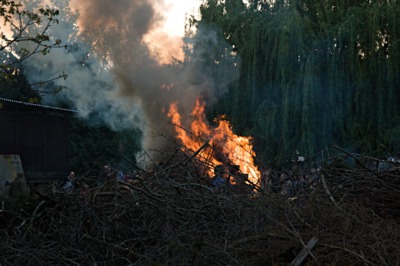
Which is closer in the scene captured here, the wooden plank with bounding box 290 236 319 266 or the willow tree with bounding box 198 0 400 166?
the wooden plank with bounding box 290 236 319 266

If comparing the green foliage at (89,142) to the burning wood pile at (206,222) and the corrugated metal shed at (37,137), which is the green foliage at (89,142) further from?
the burning wood pile at (206,222)

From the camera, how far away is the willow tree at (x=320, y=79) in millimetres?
16625

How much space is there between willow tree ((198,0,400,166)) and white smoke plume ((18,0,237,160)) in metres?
1.33

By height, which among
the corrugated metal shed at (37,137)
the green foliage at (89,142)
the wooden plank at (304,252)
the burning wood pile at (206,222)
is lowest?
the wooden plank at (304,252)

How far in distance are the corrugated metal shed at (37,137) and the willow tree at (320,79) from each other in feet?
22.9

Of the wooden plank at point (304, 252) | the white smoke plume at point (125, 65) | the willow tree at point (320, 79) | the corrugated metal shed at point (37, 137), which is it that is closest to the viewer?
the wooden plank at point (304, 252)

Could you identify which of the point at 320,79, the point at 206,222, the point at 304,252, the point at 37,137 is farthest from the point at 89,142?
the point at 304,252

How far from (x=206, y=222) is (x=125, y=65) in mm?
13207

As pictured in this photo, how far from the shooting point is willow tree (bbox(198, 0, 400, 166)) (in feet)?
54.5

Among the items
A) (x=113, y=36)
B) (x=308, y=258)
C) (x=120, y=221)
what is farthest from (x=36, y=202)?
(x=113, y=36)

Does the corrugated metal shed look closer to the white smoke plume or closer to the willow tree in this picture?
the white smoke plume

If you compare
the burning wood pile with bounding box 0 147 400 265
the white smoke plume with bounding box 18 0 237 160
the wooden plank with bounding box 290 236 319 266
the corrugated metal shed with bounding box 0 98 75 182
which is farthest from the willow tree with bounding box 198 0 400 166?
the wooden plank with bounding box 290 236 319 266

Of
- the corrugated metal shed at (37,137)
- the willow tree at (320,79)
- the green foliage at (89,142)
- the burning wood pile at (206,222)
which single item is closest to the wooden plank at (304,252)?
the burning wood pile at (206,222)

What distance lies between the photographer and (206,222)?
6160 mm
